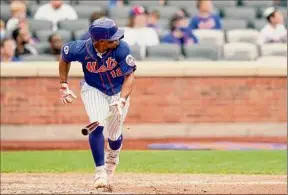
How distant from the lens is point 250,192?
959cm

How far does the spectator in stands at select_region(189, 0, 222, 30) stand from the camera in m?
16.3

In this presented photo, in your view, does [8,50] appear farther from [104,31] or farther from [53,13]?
[104,31]

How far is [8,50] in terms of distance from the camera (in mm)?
15500

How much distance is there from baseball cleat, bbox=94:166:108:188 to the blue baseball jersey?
2.75ft

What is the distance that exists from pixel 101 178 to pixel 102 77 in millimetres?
977

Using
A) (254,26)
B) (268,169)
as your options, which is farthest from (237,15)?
(268,169)

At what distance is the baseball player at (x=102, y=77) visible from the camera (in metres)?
9.03

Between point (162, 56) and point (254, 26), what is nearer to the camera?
point (162, 56)

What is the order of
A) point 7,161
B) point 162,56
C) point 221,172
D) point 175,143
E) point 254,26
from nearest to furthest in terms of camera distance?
point 221,172 → point 7,161 → point 175,143 → point 162,56 → point 254,26

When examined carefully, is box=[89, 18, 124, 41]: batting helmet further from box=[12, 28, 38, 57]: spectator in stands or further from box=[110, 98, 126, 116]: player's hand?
box=[12, 28, 38, 57]: spectator in stands

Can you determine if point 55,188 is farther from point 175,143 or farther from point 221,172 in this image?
point 175,143

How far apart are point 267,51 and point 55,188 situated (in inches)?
291

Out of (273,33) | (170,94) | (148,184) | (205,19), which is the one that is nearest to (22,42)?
(170,94)

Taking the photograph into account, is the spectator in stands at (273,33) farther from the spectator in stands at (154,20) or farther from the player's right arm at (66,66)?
the player's right arm at (66,66)
